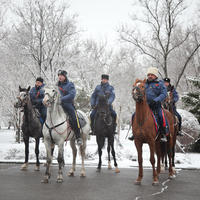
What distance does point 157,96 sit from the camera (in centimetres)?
908

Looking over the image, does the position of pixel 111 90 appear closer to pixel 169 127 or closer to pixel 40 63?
pixel 169 127

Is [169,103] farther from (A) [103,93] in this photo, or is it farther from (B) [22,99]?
(B) [22,99]

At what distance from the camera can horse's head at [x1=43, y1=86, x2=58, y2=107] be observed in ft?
26.9

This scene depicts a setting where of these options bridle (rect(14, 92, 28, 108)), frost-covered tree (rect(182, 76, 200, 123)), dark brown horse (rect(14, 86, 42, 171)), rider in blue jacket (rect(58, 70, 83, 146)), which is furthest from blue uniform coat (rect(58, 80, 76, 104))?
frost-covered tree (rect(182, 76, 200, 123))

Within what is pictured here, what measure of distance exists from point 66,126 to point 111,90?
2980 millimetres

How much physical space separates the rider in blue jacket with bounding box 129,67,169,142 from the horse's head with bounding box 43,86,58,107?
9.34 ft

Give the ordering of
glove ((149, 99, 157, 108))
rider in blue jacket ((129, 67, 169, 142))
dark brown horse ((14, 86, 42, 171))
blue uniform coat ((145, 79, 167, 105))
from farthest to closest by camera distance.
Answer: dark brown horse ((14, 86, 42, 171)), blue uniform coat ((145, 79, 167, 105)), glove ((149, 99, 157, 108)), rider in blue jacket ((129, 67, 169, 142))

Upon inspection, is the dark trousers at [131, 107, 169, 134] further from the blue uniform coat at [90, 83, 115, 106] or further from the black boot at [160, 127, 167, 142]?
the blue uniform coat at [90, 83, 115, 106]

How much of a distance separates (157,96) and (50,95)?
3.31 m

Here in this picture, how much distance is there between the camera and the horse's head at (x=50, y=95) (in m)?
8.21

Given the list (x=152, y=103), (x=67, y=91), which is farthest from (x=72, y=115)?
(x=152, y=103)

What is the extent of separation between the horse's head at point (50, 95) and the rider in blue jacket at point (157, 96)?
→ 285cm

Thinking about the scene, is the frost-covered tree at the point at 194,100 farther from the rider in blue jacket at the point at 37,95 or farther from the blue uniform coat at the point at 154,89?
the rider in blue jacket at the point at 37,95

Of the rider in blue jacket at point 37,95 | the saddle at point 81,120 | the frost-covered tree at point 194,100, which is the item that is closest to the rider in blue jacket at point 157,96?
the saddle at point 81,120
